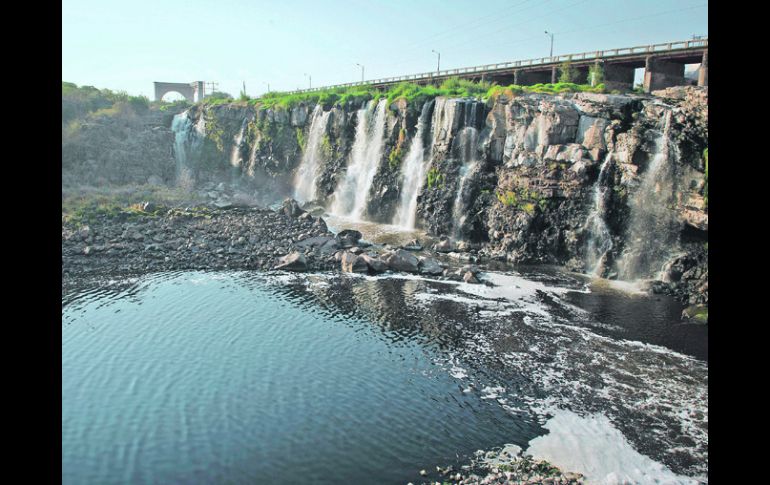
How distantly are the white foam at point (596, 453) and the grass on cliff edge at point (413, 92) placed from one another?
33.2 meters

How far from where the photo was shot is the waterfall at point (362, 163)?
187 ft

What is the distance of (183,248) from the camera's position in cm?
4203

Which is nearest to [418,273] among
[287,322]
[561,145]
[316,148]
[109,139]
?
[287,322]

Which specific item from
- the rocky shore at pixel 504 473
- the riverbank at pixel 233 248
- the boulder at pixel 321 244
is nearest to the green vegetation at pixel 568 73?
the riverbank at pixel 233 248

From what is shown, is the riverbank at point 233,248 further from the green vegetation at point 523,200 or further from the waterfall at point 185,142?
the waterfall at point 185,142

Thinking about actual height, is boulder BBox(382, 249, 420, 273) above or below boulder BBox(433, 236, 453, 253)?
below

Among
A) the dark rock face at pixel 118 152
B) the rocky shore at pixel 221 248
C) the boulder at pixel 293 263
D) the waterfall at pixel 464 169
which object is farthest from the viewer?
the dark rock face at pixel 118 152

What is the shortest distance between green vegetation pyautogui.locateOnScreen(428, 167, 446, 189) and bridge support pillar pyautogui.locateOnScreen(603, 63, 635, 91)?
16.5 meters

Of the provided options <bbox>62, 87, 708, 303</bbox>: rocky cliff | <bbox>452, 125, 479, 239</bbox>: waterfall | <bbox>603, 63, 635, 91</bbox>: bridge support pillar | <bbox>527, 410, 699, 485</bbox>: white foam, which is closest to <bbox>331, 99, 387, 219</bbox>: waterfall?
<bbox>62, 87, 708, 303</bbox>: rocky cliff

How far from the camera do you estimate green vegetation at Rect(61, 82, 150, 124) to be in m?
76.1

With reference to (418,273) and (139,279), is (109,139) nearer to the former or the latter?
(139,279)

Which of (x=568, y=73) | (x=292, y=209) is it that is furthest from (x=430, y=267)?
(x=568, y=73)

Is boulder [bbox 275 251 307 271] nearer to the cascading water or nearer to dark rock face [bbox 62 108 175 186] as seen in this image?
dark rock face [bbox 62 108 175 186]
